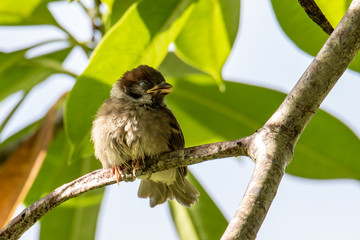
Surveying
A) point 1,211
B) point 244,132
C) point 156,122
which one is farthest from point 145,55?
point 1,211

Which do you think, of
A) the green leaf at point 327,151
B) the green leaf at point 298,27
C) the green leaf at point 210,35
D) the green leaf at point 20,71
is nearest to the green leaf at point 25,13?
the green leaf at point 20,71

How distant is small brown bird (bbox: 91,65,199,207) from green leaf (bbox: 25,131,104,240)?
0.37 meters

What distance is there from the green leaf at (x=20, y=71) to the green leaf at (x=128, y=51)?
687mm

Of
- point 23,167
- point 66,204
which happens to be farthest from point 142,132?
point 66,204

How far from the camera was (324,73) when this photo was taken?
1.97 m

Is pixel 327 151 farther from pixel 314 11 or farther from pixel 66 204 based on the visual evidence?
pixel 66 204

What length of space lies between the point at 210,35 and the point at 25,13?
4.05 ft

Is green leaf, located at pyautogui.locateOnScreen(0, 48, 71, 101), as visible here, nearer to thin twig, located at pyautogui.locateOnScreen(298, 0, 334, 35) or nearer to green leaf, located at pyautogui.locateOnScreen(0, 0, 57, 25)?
green leaf, located at pyautogui.locateOnScreen(0, 0, 57, 25)

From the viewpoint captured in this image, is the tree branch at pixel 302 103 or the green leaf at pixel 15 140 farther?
the green leaf at pixel 15 140

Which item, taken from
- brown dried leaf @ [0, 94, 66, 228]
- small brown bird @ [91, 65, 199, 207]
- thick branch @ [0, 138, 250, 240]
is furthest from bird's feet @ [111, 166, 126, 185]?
brown dried leaf @ [0, 94, 66, 228]

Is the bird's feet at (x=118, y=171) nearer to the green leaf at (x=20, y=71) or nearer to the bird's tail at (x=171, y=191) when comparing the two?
the bird's tail at (x=171, y=191)

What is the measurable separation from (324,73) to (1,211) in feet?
6.29

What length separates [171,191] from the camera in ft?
11.4

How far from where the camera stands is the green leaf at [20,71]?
12.0ft
